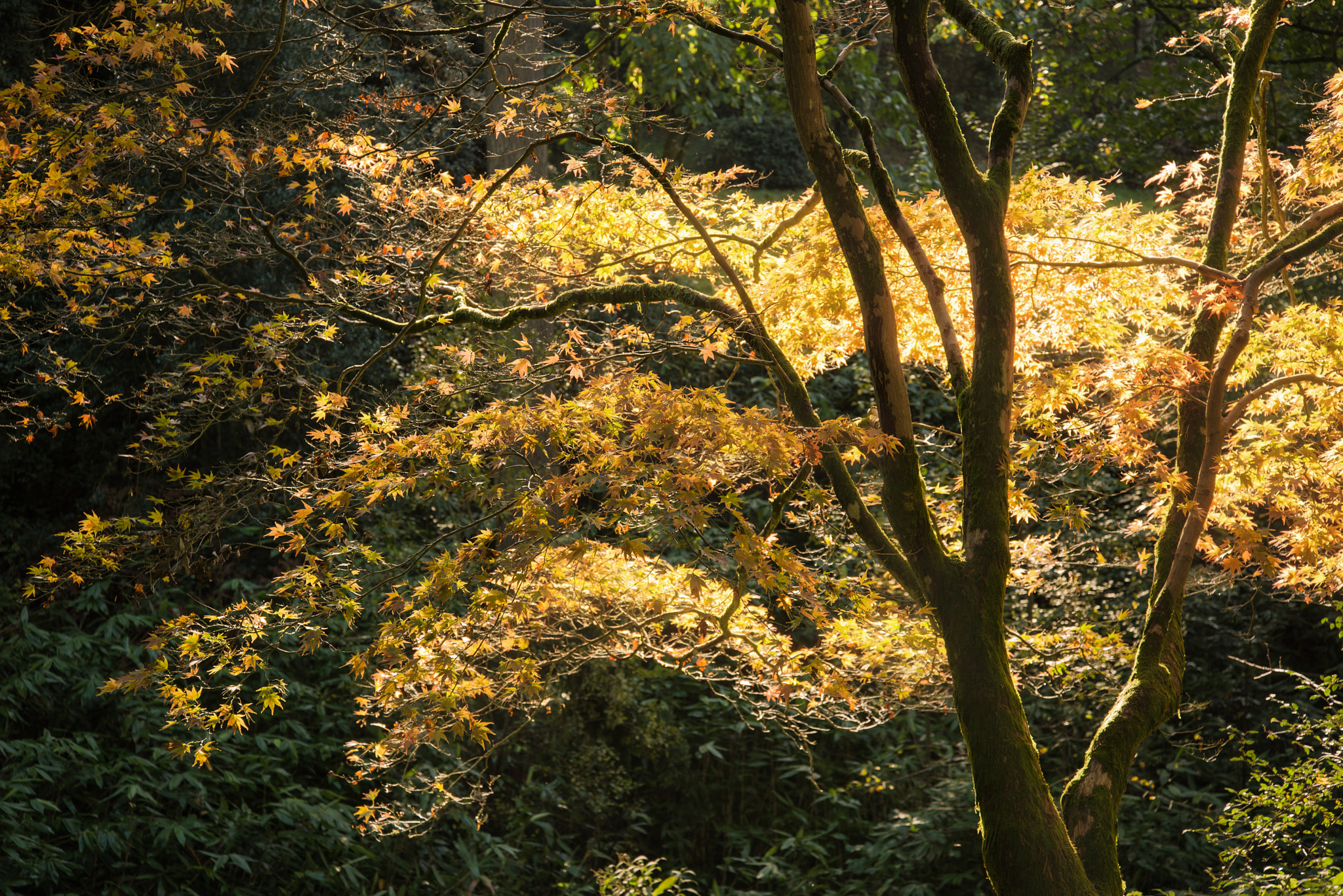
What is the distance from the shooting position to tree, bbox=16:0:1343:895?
323 centimetres

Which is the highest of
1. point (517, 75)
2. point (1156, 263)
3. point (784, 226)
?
point (517, 75)

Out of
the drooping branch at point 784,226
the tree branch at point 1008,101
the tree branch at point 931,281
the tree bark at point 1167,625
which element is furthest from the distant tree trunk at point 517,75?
the tree bark at point 1167,625

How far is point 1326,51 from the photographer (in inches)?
318

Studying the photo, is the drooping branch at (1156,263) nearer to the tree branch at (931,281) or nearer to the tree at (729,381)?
the tree at (729,381)

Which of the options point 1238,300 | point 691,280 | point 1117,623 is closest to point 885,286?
point 1238,300

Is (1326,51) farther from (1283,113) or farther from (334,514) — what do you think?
(334,514)

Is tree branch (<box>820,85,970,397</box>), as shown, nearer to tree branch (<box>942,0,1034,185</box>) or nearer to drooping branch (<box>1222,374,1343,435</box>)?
tree branch (<box>942,0,1034,185</box>)

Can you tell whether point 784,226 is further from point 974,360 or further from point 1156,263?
point 1156,263

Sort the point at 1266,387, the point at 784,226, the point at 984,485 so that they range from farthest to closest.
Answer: the point at 784,226 → the point at 1266,387 → the point at 984,485

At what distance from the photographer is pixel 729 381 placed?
345cm

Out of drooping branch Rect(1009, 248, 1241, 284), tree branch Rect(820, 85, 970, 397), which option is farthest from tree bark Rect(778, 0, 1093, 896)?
drooping branch Rect(1009, 248, 1241, 284)

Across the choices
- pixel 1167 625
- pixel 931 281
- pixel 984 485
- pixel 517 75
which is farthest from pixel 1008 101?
pixel 517 75

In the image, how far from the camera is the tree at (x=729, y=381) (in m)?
3.23

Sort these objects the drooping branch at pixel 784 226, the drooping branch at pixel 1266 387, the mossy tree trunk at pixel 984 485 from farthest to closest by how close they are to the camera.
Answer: the drooping branch at pixel 784 226
the drooping branch at pixel 1266 387
the mossy tree trunk at pixel 984 485
